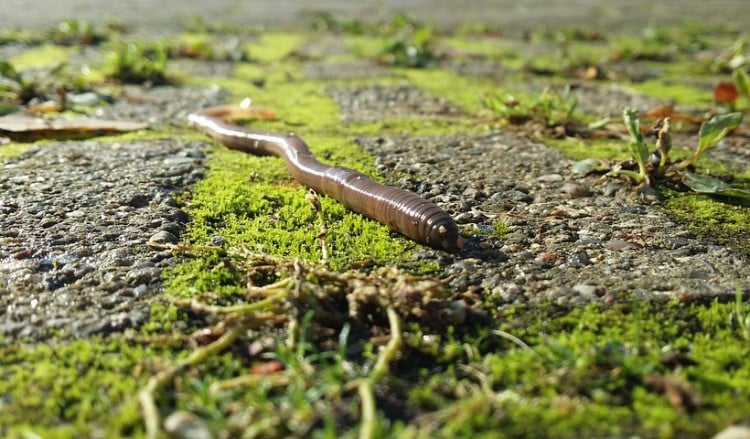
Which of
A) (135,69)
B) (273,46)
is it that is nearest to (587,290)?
(135,69)

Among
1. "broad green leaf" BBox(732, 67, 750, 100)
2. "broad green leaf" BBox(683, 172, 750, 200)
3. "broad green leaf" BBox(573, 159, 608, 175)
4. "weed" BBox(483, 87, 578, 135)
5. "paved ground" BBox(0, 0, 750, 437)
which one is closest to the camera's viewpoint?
"paved ground" BBox(0, 0, 750, 437)

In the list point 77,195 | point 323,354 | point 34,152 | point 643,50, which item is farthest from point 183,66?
point 323,354

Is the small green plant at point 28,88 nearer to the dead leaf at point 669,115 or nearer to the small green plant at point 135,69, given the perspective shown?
the small green plant at point 135,69

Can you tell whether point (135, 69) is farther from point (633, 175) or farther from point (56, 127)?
point (633, 175)

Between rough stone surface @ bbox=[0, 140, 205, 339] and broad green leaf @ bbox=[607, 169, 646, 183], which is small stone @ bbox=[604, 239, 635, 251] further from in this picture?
rough stone surface @ bbox=[0, 140, 205, 339]

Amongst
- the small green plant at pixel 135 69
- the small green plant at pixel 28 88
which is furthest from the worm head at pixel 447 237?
the small green plant at pixel 135 69

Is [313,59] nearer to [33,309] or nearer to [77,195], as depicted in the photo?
[77,195]

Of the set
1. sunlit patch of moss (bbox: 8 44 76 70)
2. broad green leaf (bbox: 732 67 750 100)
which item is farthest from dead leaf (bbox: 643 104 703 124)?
sunlit patch of moss (bbox: 8 44 76 70)
